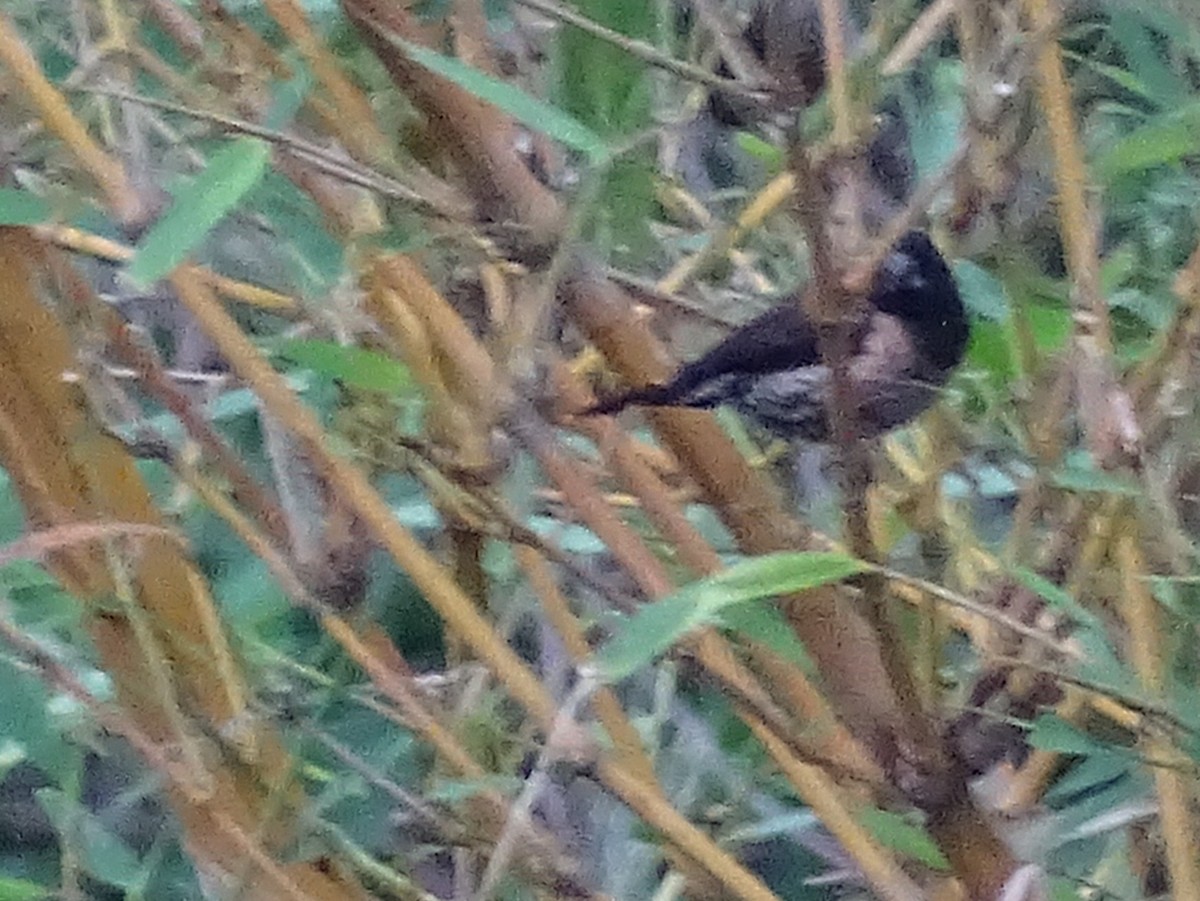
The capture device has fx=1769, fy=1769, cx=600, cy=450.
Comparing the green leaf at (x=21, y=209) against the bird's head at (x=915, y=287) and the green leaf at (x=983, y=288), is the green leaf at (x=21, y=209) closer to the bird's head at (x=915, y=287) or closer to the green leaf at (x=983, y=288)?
the green leaf at (x=983, y=288)

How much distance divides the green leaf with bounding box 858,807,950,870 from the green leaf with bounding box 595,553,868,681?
13cm

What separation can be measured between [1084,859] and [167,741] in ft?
1.27

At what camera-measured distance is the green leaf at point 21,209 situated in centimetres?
41

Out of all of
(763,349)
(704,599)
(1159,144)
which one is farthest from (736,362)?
(704,599)

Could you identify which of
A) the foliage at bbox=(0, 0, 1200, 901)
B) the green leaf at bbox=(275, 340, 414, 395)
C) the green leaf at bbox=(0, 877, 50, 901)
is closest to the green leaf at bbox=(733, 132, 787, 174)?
the foliage at bbox=(0, 0, 1200, 901)

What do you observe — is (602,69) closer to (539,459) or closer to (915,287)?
(539,459)

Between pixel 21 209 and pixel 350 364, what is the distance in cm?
9

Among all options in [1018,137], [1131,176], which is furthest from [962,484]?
[1018,137]

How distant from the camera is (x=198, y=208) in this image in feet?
1.19

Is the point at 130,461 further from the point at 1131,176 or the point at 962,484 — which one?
the point at 1131,176

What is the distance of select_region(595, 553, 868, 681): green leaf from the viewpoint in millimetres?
318

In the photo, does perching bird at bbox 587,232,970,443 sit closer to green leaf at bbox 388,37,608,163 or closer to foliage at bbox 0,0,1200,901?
foliage at bbox 0,0,1200,901

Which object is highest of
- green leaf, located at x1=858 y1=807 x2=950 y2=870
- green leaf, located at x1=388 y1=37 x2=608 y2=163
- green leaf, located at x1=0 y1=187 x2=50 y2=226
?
green leaf, located at x1=388 y1=37 x2=608 y2=163

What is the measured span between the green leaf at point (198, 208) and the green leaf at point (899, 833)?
0.76 ft
